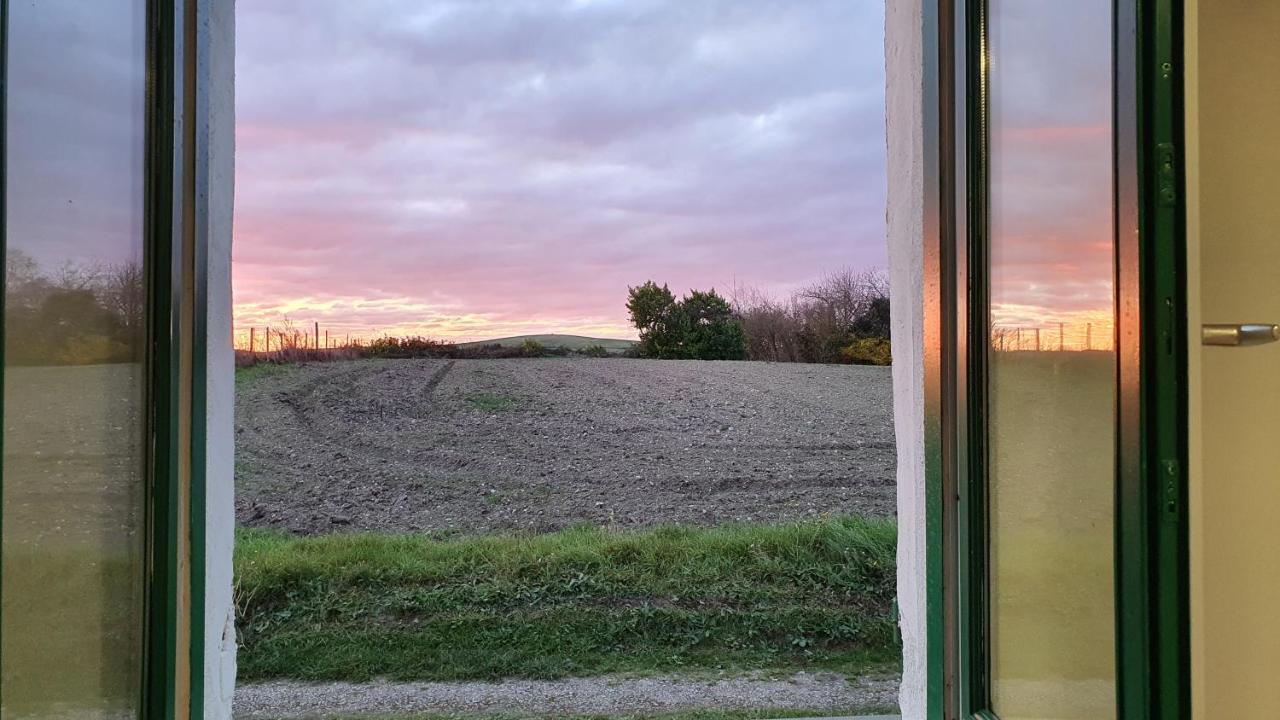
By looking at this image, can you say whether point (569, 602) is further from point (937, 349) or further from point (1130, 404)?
point (1130, 404)

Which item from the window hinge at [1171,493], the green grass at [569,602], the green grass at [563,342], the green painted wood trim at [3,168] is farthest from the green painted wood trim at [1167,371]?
the green grass at [563,342]

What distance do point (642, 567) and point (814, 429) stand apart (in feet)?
6.56

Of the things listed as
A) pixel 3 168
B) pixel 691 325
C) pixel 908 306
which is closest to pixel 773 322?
pixel 691 325

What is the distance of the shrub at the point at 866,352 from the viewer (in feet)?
19.6

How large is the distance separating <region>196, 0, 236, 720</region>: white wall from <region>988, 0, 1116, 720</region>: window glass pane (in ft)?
4.87

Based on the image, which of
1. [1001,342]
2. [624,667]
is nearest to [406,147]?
[624,667]

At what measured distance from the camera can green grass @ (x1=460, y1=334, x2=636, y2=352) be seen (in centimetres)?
620

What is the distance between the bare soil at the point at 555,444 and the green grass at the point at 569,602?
36 centimetres

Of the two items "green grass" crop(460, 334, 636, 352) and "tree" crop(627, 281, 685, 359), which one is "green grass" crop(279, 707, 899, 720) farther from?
"tree" crop(627, 281, 685, 359)

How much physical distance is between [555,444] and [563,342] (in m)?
0.93

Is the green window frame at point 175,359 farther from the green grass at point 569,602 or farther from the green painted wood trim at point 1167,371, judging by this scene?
the green grass at point 569,602

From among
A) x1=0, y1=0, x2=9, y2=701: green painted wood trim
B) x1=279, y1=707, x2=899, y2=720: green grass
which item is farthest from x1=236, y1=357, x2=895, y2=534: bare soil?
x1=0, y1=0, x2=9, y2=701: green painted wood trim

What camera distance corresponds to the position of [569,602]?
4285mm

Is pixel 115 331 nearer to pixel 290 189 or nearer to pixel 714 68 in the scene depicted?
Result: pixel 290 189
